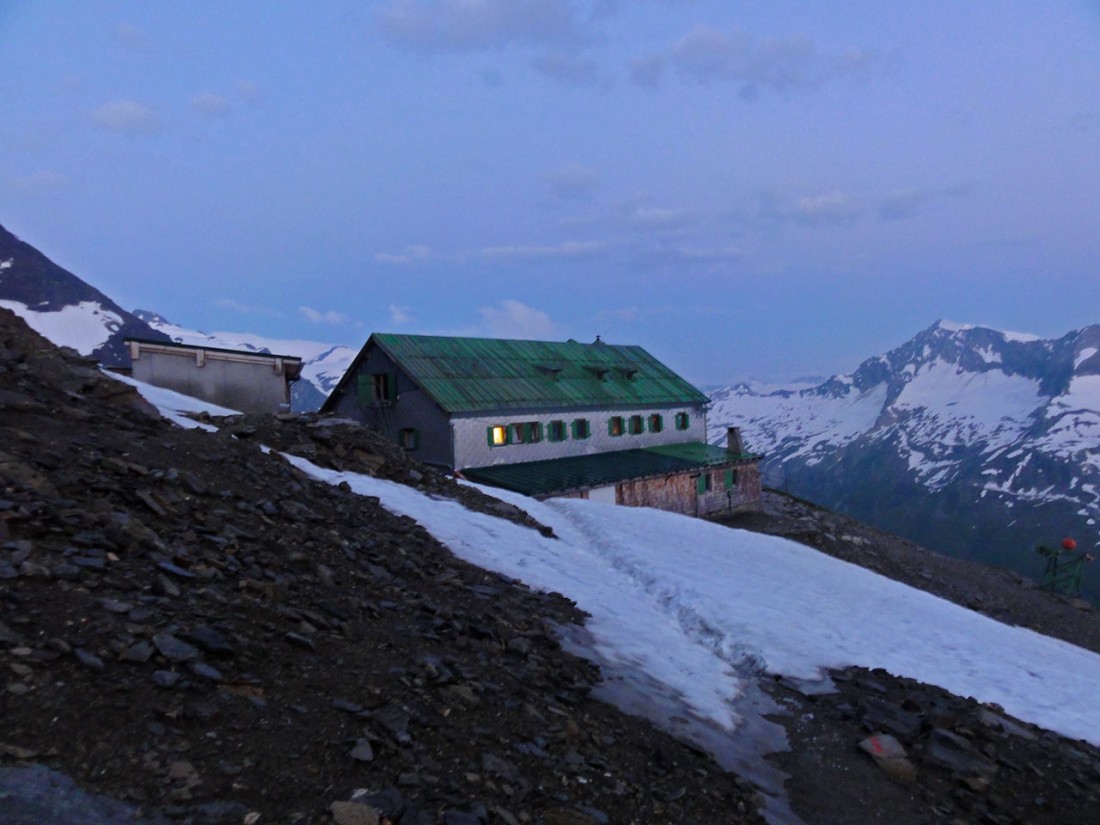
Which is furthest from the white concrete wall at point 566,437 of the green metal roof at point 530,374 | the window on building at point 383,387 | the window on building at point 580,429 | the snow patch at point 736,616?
the snow patch at point 736,616

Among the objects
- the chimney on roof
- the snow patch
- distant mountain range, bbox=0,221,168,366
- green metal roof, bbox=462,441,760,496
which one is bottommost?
the snow patch

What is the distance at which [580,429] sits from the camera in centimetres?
4141

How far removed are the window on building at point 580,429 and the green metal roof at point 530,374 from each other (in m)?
1.02

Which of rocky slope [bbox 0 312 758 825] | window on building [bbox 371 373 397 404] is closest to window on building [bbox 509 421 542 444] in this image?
window on building [bbox 371 373 397 404]

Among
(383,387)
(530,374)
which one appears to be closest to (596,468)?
(530,374)

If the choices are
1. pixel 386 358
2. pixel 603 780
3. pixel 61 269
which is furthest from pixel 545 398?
pixel 61 269

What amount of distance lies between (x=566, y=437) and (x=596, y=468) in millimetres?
4036

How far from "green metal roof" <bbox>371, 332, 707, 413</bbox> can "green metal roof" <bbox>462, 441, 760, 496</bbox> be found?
132 inches

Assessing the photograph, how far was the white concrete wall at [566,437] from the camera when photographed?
35562 mm

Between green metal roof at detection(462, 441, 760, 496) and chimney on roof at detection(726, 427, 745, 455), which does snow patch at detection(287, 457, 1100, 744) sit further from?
chimney on roof at detection(726, 427, 745, 455)

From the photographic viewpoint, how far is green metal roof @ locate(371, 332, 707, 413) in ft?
122

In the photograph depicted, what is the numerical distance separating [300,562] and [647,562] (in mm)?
10207

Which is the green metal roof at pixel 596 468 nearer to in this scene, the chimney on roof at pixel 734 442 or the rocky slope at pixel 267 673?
the chimney on roof at pixel 734 442

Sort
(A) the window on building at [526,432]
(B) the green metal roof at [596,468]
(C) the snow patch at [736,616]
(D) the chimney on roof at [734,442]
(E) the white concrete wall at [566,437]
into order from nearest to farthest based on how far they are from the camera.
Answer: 1. (C) the snow patch at [736,616]
2. (B) the green metal roof at [596,468]
3. (E) the white concrete wall at [566,437]
4. (A) the window on building at [526,432]
5. (D) the chimney on roof at [734,442]
